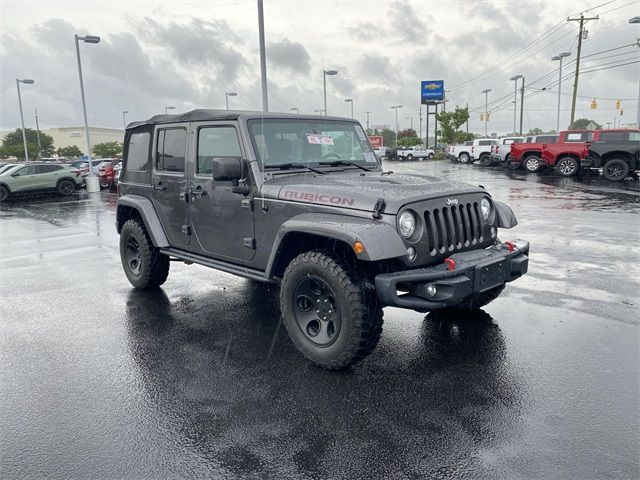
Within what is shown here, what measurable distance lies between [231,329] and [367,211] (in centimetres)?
203

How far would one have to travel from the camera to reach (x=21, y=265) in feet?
26.7

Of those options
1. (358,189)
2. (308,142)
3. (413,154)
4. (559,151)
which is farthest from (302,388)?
(413,154)

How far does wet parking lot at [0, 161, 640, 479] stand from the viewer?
9.37 feet

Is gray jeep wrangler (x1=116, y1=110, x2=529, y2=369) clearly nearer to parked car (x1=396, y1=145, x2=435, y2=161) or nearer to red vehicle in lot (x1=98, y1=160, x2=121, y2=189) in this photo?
red vehicle in lot (x1=98, y1=160, x2=121, y2=189)

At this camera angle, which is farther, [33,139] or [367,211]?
[33,139]

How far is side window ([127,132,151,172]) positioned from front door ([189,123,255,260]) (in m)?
1.10

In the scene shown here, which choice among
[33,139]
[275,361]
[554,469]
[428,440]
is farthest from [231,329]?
[33,139]

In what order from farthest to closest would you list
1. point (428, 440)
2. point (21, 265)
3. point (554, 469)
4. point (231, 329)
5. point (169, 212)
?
point (21, 265), point (169, 212), point (231, 329), point (428, 440), point (554, 469)

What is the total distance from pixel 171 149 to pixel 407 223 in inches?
119

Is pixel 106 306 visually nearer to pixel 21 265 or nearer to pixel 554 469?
pixel 21 265

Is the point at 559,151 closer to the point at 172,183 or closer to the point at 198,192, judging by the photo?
the point at 172,183

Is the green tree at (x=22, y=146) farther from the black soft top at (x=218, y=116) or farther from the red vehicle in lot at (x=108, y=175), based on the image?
the black soft top at (x=218, y=116)

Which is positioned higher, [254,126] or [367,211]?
[254,126]

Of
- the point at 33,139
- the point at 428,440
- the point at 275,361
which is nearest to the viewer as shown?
the point at 428,440
